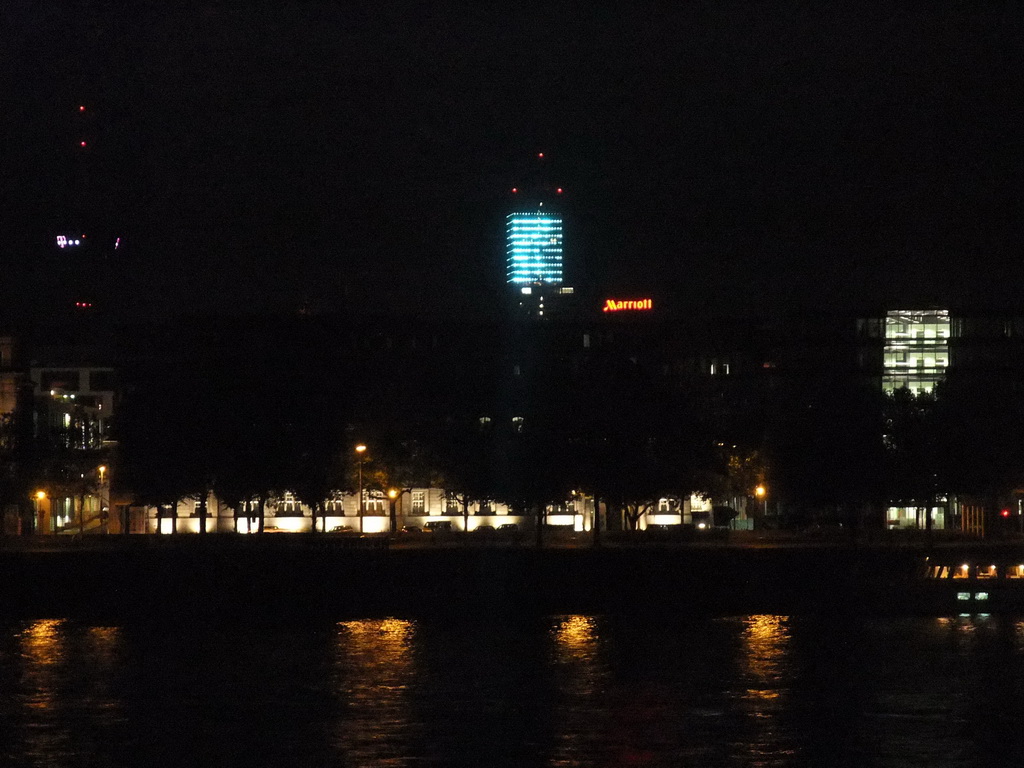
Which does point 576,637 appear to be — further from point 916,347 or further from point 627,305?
point 627,305

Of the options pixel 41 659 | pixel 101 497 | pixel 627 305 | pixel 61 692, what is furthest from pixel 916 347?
pixel 61 692

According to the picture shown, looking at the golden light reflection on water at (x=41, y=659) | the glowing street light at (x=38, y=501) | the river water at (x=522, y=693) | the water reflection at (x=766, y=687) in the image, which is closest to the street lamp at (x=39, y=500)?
the glowing street light at (x=38, y=501)

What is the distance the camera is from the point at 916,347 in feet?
245

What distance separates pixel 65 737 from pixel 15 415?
35.8 meters

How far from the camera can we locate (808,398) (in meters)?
58.4

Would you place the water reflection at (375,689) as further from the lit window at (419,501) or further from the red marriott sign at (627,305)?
the red marriott sign at (627,305)

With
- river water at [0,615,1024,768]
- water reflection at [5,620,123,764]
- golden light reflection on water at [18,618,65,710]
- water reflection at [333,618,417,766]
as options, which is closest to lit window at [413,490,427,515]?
water reflection at [333,618,417,766]

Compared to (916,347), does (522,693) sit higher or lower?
lower

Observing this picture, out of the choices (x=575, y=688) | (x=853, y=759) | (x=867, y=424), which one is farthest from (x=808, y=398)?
(x=853, y=759)

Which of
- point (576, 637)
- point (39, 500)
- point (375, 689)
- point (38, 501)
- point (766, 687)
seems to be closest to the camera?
point (375, 689)

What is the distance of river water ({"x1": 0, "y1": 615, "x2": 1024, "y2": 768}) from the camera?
66.4 ft

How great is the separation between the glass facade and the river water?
136 ft

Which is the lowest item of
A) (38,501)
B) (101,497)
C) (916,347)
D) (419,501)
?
(419,501)

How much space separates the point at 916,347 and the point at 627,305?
3806 centimetres
